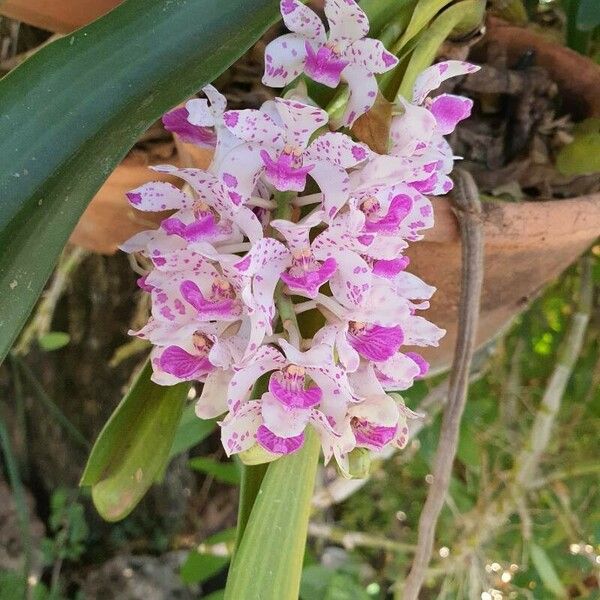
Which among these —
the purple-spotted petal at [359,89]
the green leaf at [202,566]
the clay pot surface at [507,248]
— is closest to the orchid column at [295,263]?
the purple-spotted petal at [359,89]

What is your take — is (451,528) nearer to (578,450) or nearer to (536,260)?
(578,450)

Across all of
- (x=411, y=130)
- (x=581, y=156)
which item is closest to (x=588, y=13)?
(x=581, y=156)

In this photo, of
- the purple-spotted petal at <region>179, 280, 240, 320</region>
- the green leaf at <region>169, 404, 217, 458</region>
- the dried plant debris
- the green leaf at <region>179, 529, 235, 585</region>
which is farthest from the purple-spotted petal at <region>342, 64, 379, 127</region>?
the green leaf at <region>179, 529, 235, 585</region>

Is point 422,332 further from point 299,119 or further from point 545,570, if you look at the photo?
point 545,570

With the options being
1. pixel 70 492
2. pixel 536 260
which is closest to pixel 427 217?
A: pixel 536 260

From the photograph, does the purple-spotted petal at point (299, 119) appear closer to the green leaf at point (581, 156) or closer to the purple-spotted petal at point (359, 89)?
the purple-spotted petal at point (359, 89)
